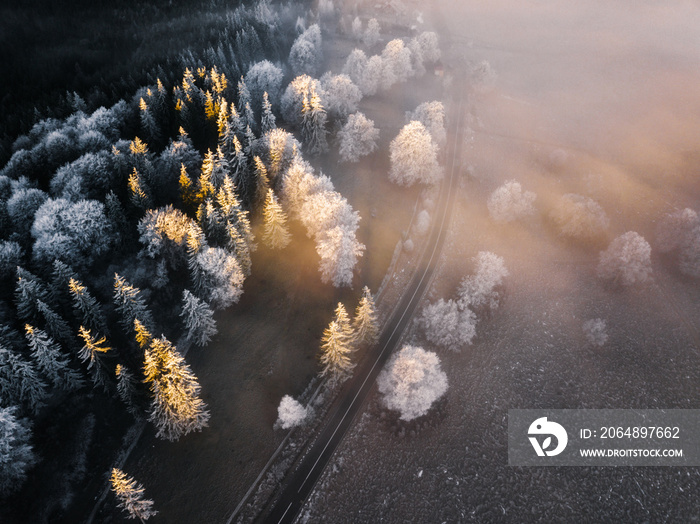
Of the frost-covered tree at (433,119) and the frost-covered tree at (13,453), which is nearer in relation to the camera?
the frost-covered tree at (13,453)

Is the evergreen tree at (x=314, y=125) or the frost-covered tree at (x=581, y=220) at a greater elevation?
the evergreen tree at (x=314, y=125)

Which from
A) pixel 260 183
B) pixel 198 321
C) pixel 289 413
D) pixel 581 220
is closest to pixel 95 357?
pixel 198 321

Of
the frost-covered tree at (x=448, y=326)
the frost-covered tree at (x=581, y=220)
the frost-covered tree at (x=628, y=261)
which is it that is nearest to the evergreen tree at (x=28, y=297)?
the frost-covered tree at (x=448, y=326)

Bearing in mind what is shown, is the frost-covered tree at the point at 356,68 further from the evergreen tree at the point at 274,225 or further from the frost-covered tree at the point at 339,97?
the evergreen tree at the point at 274,225

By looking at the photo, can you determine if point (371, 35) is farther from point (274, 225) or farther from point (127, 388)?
point (127, 388)

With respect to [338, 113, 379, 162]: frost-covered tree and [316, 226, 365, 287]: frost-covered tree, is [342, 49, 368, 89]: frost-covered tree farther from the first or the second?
[316, 226, 365, 287]: frost-covered tree

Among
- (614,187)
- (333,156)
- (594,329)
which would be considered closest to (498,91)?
(614,187)

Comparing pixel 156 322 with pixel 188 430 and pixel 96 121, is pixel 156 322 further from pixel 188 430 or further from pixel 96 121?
pixel 96 121
